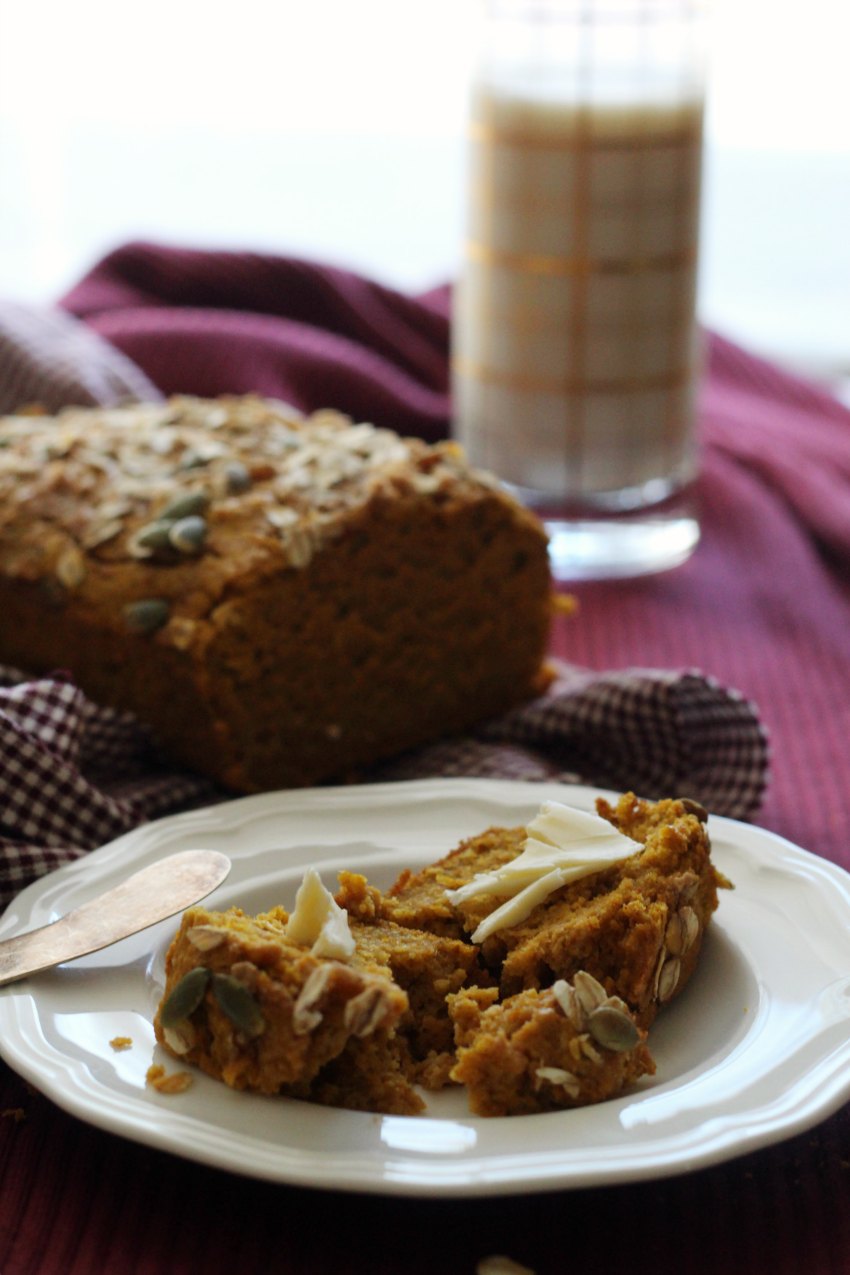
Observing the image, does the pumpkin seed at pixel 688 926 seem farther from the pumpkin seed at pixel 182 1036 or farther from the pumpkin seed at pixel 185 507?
the pumpkin seed at pixel 185 507

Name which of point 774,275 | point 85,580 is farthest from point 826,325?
point 85,580

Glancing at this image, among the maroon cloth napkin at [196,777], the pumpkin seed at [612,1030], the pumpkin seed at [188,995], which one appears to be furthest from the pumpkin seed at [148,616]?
the pumpkin seed at [612,1030]

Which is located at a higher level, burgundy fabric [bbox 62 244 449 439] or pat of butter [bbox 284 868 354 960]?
pat of butter [bbox 284 868 354 960]

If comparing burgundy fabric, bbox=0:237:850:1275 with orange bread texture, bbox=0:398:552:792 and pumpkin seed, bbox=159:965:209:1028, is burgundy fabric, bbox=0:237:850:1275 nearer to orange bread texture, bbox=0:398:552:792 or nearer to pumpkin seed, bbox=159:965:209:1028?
pumpkin seed, bbox=159:965:209:1028

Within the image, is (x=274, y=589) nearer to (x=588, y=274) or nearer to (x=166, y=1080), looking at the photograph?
(x=166, y=1080)

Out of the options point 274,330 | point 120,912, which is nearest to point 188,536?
point 120,912

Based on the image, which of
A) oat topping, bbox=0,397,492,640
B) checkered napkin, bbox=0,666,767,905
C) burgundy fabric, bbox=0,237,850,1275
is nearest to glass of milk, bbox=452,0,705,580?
burgundy fabric, bbox=0,237,850,1275
